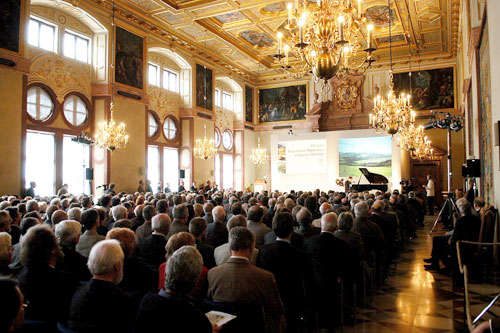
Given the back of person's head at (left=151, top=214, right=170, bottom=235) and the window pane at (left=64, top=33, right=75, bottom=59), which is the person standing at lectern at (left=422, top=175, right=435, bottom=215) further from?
the window pane at (left=64, top=33, right=75, bottom=59)

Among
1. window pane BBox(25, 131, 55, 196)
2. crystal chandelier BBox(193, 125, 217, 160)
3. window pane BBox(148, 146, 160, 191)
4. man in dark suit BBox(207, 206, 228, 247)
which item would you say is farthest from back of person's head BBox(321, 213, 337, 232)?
window pane BBox(148, 146, 160, 191)

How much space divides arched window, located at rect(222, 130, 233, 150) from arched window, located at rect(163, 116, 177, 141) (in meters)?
4.49

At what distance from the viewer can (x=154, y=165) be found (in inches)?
655

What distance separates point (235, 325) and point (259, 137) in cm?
2207

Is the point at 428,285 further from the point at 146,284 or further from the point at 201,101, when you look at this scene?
the point at 201,101

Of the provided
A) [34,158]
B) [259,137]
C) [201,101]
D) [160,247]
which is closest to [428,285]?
[160,247]

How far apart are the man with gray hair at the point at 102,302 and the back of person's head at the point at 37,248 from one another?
0.53 m

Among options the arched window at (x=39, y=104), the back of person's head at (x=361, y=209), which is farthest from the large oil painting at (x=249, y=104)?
the back of person's head at (x=361, y=209)

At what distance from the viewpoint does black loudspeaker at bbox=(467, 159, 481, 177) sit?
24.0 feet

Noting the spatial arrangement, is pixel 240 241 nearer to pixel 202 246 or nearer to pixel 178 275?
pixel 178 275

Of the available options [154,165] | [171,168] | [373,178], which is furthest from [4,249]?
[171,168]

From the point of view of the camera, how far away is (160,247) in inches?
147

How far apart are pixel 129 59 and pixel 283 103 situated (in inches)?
455

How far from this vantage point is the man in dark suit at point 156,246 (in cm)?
371
